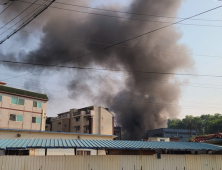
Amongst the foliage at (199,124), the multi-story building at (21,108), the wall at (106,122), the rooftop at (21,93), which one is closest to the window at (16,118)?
the multi-story building at (21,108)

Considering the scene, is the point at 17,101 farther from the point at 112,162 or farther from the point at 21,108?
the point at 112,162

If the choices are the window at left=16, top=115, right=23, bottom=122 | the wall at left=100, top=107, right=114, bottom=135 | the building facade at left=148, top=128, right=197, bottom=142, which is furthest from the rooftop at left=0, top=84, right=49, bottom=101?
the building facade at left=148, top=128, right=197, bottom=142

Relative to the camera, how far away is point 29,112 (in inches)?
2061

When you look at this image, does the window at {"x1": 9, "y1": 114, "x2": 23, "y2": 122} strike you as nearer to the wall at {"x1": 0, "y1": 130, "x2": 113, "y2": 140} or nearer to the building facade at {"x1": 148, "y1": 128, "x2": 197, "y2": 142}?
the wall at {"x1": 0, "y1": 130, "x2": 113, "y2": 140}

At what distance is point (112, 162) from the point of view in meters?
20.1

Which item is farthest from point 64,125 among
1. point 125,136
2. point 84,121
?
point 125,136

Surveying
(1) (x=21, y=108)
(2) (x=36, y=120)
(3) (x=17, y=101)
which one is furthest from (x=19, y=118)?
(2) (x=36, y=120)

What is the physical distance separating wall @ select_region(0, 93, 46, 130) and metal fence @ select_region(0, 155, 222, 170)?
33.7 meters

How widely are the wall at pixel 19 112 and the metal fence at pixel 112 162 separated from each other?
3367 cm

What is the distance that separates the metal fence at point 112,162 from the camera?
17.6 m

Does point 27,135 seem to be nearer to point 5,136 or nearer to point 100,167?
point 5,136

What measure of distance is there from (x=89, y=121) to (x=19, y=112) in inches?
1269

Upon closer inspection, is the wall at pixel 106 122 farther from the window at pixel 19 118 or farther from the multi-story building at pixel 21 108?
the window at pixel 19 118

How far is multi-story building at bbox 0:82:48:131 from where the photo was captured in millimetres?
48031
